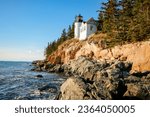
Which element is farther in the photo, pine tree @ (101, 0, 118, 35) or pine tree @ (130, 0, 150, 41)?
pine tree @ (101, 0, 118, 35)

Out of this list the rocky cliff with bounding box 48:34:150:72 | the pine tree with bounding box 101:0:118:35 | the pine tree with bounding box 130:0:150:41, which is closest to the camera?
the rocky cliff with bounding box 48:34:150:72

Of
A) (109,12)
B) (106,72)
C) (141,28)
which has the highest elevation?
(109,12)

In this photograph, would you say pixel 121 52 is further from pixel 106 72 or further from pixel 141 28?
pixel 106 72

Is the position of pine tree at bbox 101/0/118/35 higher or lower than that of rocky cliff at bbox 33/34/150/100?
higher

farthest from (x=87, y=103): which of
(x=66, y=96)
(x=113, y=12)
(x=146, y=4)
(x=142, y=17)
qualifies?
(x=113, y=12)

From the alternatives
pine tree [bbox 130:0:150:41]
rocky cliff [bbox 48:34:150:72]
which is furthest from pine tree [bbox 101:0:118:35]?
pine tree [bbox 130:0:150:41]

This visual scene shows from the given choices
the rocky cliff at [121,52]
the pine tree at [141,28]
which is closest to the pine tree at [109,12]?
the rocky cliff at [121,52]

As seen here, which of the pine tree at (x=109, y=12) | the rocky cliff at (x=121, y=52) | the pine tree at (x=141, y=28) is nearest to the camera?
the rocky cliff at (x=121, y=52)

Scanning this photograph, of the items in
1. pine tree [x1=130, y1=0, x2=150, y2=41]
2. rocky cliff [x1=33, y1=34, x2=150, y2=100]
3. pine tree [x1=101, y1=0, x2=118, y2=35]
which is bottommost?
rocky cliff [x1=33, y1=34, x2=150, y2=100]

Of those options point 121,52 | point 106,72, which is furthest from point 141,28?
point 106,72

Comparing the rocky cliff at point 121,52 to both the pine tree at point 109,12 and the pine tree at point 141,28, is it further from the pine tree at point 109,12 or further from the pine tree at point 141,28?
the pine tree at point 109,12

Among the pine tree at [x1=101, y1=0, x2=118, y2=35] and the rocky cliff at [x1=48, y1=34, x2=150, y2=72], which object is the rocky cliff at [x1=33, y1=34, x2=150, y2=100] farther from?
the pine tree at [x1=101, y1=0, x2=118, y2=35]

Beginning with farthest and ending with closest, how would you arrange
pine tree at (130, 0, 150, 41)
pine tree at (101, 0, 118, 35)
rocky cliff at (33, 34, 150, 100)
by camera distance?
pine tree at (101, 0, 118, 35) < pine tree at (130, 0, 150, 41) < rocky cliff at (33, 34, 150, 100)

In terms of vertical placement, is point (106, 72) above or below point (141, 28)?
below
